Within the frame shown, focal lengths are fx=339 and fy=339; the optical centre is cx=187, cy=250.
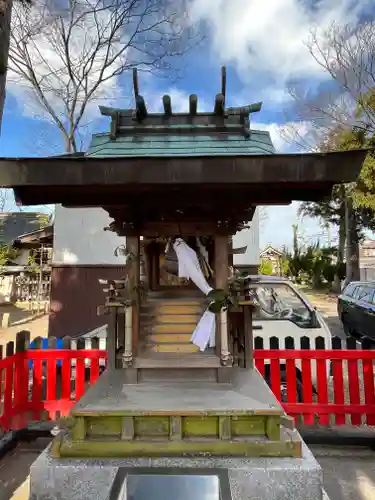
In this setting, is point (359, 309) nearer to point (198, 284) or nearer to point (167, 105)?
point (198, 284)

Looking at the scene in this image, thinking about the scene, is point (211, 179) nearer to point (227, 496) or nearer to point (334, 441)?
point (227, 496)

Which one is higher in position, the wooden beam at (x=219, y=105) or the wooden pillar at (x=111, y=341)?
the wooden beam at (x=219, y=105)

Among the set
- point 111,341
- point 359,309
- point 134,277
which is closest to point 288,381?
point 111,341

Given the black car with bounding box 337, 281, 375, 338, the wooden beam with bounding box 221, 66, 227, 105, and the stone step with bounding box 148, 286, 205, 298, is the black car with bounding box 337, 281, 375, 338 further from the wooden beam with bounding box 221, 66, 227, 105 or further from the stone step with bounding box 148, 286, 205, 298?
the wooden beam with bounding box 221, 66, 227, 105

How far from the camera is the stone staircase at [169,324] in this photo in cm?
331

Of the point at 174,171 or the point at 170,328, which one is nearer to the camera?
the point at 174,171

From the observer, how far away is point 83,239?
9.78 m

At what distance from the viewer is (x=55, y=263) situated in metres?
9.75

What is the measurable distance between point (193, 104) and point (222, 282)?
185 cm

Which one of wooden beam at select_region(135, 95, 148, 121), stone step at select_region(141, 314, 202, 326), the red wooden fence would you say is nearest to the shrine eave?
wooden beam at select_region(135, 95, 148, 121)

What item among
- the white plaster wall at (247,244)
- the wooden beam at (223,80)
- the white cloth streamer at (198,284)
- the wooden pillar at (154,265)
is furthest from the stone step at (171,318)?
the white plaster wall at (247,244)

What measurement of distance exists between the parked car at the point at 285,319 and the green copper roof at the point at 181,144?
112 inches

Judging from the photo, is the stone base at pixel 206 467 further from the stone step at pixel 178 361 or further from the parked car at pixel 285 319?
the parked car at pixel 285 319

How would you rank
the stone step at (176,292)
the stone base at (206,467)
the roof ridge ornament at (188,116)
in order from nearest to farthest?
the stone base at (206,467) → the roof ridge ornament at (188,116) → the stone step at (176,292)
